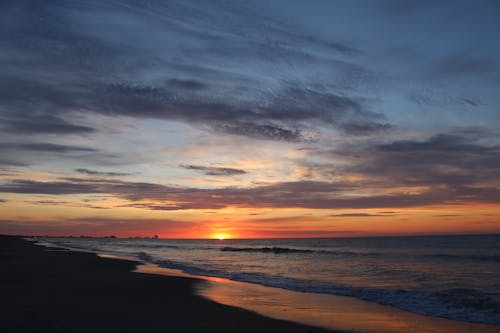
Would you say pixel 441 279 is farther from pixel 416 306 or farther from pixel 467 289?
pixel 416 306

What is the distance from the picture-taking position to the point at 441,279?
25.5 m

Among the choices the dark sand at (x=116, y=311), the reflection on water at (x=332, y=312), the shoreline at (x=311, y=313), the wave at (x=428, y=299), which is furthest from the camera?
the wave at (x=428, y=299)

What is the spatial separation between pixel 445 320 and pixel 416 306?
2499mm

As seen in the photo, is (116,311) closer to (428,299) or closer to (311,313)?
(311,313)

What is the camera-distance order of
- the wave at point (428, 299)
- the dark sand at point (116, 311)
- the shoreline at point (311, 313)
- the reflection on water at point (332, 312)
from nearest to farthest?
the dark sand at point (116, 311)
the shoreline at point (311, 313)
the reflection on water at point (332, 312)
the wave at point (428, 299)

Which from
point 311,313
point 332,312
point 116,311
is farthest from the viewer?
point 332,312

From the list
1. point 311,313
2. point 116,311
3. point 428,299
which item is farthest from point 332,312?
point 116,311

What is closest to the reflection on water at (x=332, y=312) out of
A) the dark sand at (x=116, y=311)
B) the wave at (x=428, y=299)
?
the wave at (x=428, y=299)

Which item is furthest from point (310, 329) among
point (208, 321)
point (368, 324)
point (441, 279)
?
point (441, 279)

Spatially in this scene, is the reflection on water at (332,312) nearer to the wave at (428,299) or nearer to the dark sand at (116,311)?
the wave at (428,299)

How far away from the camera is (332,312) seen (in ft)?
47.8

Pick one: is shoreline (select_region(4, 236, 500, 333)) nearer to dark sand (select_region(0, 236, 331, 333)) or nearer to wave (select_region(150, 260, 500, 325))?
dark sand (select_region(0, 236, 331, 333))

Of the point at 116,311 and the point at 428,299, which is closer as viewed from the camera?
the point at 116,311

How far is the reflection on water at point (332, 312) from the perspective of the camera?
40.8ft
